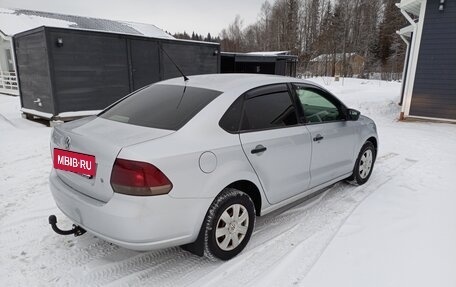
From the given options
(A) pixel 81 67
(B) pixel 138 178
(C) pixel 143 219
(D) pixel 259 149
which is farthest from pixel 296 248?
(A) pixel 81 67

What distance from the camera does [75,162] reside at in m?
2.38

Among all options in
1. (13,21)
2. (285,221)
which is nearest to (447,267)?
(285,221)

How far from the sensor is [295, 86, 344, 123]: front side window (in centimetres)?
336

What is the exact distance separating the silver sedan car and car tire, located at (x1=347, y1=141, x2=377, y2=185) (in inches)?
34.0

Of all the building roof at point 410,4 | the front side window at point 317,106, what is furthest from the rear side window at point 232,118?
the building roof at point 410,4

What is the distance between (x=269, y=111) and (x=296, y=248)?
1.24 meters

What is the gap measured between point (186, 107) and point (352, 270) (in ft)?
6.06

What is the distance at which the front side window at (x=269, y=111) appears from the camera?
2740 mm

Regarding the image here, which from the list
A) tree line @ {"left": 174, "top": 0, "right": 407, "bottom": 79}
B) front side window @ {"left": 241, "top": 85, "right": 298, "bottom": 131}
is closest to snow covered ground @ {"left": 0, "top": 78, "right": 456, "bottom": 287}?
front side window @ {"left": 241, "top": 85, "right": 298, "bottom": 131}

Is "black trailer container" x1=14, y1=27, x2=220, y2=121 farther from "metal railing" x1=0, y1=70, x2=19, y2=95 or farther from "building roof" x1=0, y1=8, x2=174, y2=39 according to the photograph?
"metal railing" x1=0, y1=70, x2=19, y2=95

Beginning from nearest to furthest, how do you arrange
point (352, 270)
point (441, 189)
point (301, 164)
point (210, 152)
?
point (210, 152), point (352, 270), point (301, 164), point (441, 189)

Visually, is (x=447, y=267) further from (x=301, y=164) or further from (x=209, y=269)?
(x=209, y=269)

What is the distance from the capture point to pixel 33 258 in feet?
8.50

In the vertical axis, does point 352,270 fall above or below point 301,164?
below
